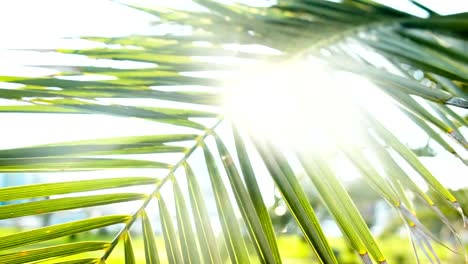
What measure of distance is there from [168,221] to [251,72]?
18 centimetres

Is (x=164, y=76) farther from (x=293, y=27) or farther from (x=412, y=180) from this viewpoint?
(x=412, y=180)

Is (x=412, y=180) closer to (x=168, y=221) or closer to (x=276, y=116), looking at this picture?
(x=276, y=116)

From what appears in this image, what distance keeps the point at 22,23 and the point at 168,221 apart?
11.9 inches

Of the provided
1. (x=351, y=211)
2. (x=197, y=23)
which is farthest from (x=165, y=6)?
(x=351, y=211)

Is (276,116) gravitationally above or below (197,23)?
below

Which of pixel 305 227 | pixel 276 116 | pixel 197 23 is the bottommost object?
pixel 305 227

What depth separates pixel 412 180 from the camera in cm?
54

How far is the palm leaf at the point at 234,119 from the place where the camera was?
1.63 ft

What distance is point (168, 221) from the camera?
23.1 inches

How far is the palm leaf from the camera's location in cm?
50

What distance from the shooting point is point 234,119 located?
0.57 metres

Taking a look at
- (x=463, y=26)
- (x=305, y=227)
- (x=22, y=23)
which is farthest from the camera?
(x=22, y=23)

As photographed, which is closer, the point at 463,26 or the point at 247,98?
the point at 463,26

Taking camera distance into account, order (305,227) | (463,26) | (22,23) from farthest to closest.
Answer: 1. (22,23)
2. (305,227)
3. (463,26)
